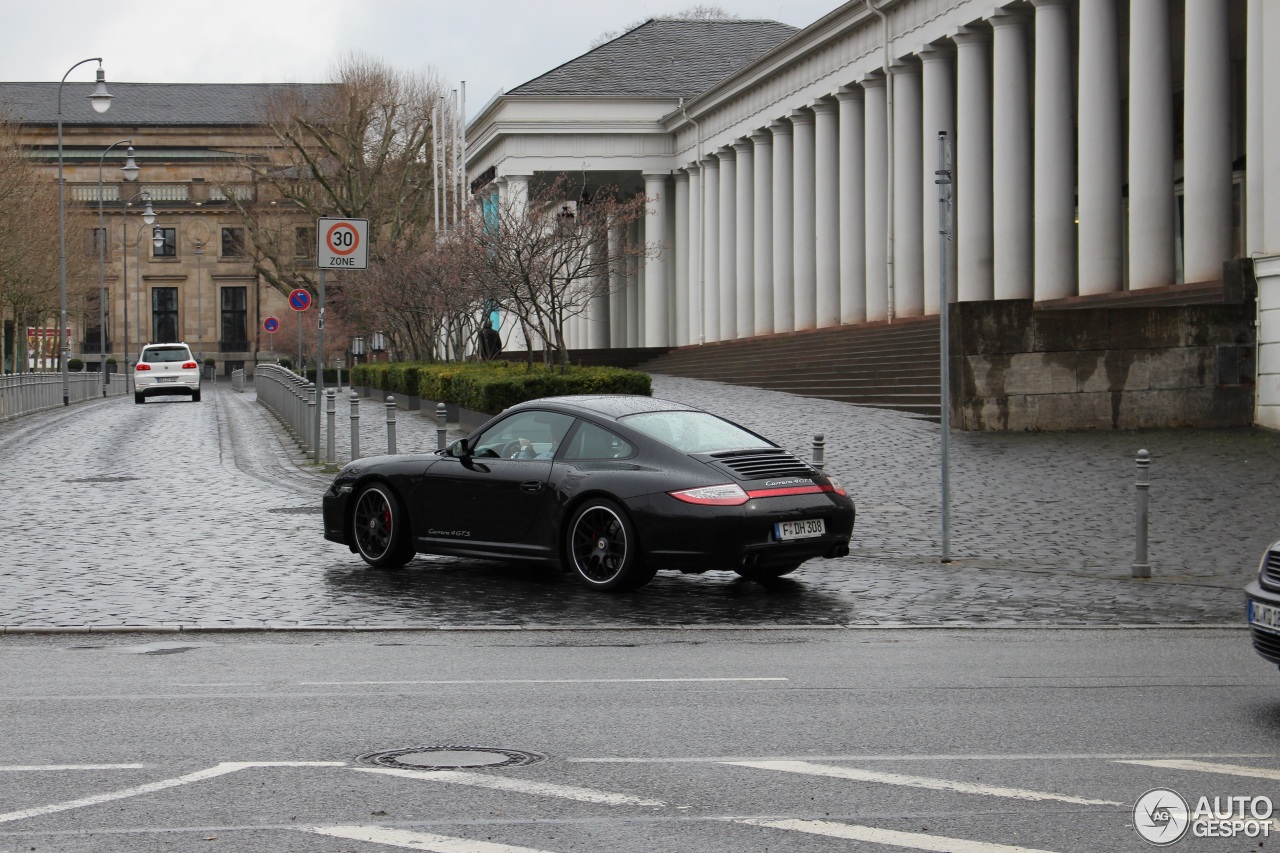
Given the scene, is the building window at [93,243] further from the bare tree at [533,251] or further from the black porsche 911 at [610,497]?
the black porsche 911 at [610,497]

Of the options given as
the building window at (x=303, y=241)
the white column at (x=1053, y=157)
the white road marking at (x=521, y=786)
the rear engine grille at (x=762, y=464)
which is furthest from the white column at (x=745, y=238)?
the white road marking at (x=521, y=786)

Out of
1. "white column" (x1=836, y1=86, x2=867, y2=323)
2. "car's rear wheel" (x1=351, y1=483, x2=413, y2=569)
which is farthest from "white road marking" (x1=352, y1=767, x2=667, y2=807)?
"white column" (x1=836, y1=86, x2=867, y2=323)

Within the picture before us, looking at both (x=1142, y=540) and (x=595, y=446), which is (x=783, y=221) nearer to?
(x=1142, y=540)

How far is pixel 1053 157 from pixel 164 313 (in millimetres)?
96497

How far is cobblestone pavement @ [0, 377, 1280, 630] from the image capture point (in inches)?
462

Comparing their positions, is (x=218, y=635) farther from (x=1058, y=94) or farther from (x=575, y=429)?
(x=1058, y=94)

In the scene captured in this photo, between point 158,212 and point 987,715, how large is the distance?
117m

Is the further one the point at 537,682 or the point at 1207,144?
the point at 1207,144

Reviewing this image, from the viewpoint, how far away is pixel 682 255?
64250 millimetres

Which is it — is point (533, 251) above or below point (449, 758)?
above

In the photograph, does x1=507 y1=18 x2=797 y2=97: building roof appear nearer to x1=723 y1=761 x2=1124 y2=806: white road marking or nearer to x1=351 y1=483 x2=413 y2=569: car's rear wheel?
x1=351 y1=483 x2=413 y2=569: car's rear wheel

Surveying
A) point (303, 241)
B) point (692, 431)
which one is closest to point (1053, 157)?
point (692, 431)

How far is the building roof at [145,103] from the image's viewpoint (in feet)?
392

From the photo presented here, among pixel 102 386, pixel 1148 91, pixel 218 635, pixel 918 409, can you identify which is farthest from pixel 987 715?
pixel 102 386
